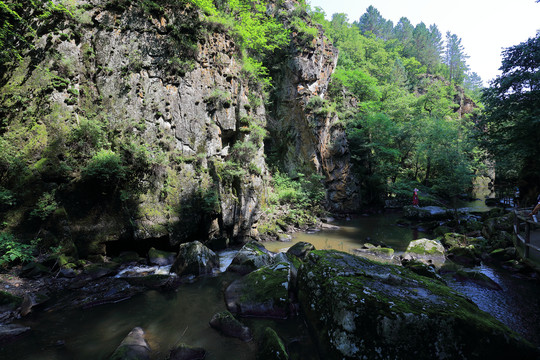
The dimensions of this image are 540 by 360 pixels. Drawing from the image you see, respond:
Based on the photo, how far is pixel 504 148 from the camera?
13664mm

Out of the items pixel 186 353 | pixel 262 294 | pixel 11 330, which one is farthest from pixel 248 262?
pixel 11 330

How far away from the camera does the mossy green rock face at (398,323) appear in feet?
11.8

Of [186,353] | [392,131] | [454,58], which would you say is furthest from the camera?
[454,58]

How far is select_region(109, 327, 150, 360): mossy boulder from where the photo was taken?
428 cm

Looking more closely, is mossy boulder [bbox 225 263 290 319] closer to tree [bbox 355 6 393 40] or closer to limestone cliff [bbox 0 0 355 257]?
limestone cliff [bbox 0 0 355 257]

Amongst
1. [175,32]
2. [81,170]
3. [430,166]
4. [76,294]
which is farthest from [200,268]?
[430,166]

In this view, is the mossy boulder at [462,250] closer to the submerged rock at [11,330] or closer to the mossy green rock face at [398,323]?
the mossy green rock face at [398,323]

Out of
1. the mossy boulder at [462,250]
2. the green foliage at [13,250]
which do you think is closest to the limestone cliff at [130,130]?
the green foliage at [13,250]

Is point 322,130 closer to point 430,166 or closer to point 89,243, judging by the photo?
point 430,166

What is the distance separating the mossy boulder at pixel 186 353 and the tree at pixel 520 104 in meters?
16.9

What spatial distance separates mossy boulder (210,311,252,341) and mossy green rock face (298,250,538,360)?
146 cm

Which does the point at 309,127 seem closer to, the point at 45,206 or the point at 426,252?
the point at 426,252

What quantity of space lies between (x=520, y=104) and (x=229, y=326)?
717 inches

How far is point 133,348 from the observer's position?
4520 millimetres
